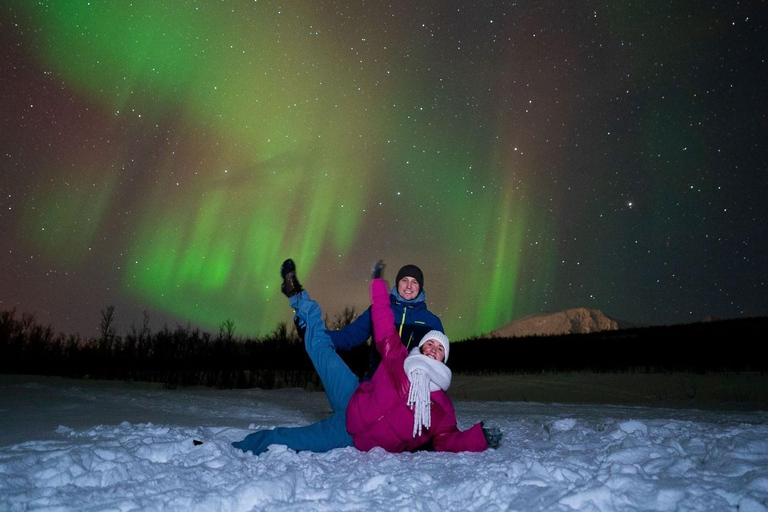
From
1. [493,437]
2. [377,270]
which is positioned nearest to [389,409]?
[493,437]

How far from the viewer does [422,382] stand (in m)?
3.17

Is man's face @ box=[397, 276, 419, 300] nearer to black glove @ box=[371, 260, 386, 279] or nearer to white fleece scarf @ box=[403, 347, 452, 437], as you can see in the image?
black glove @ box=[371, 260, 386, 279]

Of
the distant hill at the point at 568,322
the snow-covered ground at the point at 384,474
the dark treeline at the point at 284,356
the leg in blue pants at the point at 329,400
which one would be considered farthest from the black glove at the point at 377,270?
the distant hill at the point at 568,322

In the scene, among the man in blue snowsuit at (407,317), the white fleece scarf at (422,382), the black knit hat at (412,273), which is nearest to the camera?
the white fleece scarf at (422,382)

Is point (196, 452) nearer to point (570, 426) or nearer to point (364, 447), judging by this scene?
point (364, 447)

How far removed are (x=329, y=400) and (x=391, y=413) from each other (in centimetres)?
57

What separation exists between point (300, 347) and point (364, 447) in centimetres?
1532

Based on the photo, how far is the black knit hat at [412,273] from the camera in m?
4.78

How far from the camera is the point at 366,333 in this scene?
192 inches

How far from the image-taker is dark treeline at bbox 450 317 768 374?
14.6m

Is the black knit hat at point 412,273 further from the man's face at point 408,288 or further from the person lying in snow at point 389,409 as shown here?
the person lying in snow at point 389,409

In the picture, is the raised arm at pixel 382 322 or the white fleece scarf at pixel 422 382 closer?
the white fleece scarf at pixel 422 382

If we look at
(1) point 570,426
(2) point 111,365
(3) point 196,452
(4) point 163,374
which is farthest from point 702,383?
(2) point 111,365

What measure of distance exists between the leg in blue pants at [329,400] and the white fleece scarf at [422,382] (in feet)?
1.91
